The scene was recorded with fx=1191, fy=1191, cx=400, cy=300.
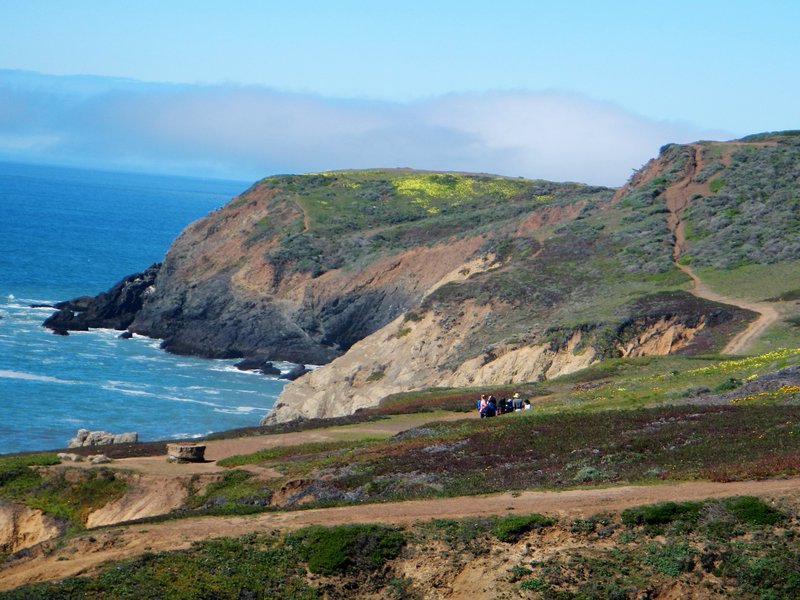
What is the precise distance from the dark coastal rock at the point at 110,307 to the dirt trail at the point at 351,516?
76476 millimetres

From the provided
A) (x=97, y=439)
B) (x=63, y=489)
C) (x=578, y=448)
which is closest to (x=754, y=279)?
(x=97, y=439)

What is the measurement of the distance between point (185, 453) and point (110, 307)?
68447mm

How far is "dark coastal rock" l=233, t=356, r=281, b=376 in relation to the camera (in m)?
88.0

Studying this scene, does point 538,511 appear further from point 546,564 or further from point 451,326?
point 451,326

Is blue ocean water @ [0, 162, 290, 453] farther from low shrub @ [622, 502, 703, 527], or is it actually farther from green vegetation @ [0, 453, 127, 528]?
low shrub @ [622, 502, 703, 527]

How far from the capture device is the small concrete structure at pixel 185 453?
38.4m

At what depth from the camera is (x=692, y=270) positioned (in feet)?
240

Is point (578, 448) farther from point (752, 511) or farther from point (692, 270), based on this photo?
point (692, 270)

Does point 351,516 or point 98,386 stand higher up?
point 351,516

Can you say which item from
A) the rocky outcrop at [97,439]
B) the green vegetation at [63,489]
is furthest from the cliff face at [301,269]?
the green vegetation at [63,489]

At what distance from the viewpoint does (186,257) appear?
106 meters

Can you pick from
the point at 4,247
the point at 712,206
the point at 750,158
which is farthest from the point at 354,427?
the point at 4,247

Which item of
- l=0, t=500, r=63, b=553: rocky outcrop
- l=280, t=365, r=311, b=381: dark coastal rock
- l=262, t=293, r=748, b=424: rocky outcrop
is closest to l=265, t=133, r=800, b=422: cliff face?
l=262, t=293, r=748, b=424: rocky outcrop

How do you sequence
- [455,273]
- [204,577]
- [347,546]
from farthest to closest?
[455,273] → [347,546] → [204,577]
